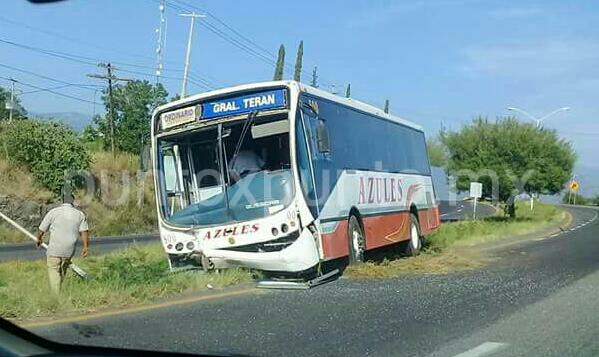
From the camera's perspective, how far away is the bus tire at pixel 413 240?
19219mm

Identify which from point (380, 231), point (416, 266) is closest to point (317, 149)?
point (380, 231)

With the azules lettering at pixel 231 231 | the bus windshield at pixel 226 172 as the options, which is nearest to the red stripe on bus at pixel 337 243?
the bus windshield at pixel 226 172

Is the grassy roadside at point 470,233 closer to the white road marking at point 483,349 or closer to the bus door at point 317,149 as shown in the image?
the bus door at point 317,149

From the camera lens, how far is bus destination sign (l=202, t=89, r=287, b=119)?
12820mm

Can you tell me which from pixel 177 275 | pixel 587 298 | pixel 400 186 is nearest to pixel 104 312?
pixel 177 275

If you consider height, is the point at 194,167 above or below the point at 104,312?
above

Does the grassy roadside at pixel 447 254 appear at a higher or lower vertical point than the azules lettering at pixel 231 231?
lower

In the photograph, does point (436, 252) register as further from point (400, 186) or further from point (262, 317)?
point (262, 317)

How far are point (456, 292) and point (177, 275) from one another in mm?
4474

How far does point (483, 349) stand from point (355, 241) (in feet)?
22.9

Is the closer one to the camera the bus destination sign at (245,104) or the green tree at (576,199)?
the bus destination sign at (245,104)

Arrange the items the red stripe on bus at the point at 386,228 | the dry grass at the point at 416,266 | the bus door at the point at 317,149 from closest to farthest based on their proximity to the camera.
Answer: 1. the bus door at the point at 317,149
2. the dry grass at the point at 416,266
3. the red stripe on bus at the point at 386,228

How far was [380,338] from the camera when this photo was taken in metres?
8.28

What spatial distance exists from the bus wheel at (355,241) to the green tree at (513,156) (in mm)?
26083
